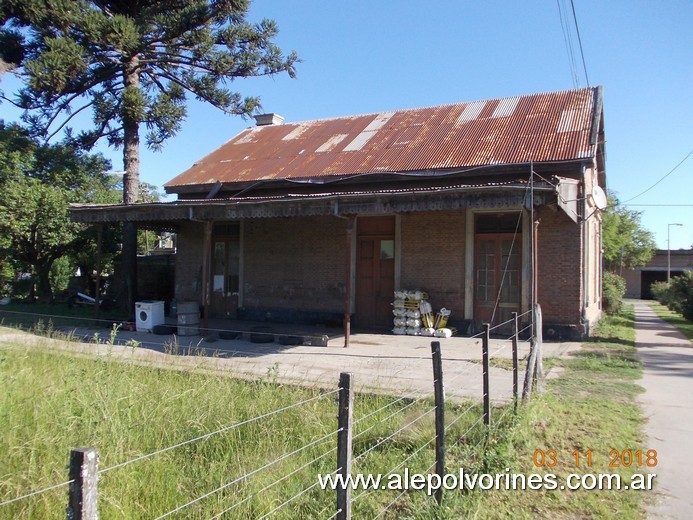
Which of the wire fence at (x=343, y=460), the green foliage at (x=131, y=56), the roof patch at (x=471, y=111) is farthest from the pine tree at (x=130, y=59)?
the wire fence at (x=343, y=460)

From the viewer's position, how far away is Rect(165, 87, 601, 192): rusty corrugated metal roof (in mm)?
14128

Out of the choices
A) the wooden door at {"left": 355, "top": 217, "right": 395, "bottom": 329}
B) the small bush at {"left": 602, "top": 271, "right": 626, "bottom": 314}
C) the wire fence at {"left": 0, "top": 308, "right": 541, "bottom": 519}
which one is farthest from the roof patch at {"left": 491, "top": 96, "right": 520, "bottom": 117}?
the wire fence at {"left": 0, "top": 308, "right": 541, "bottom": 519}

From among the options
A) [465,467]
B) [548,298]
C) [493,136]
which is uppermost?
[493,136]

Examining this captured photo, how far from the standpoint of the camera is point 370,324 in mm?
15117

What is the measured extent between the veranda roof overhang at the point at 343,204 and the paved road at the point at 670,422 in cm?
376

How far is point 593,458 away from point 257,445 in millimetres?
3199

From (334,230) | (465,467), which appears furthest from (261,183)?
(465,467)

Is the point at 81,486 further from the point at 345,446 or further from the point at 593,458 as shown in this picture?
the point at 593,458

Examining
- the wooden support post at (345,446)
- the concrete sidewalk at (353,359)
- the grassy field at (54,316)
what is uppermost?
the wooden support post at (345,446)

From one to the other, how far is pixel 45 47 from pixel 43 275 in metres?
8.38

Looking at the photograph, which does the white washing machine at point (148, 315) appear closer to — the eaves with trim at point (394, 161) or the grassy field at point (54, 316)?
the grassy field at point (54, 316)

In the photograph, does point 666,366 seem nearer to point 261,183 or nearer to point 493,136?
point 493,136

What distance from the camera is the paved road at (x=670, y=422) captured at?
4.32m

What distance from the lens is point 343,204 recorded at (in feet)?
37.4
